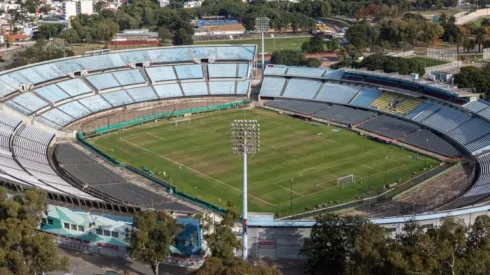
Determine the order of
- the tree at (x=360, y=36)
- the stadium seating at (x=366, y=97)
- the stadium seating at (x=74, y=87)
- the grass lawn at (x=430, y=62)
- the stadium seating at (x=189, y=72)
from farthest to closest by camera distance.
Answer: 1. the tree at (x=360, y=36)
2. the grass lawn at (x=430, y=62)
3. the stadium seating at (x=189, y=72)
4. the stadium seating at (x=74, y=87)
5. the stadium seating at (x=366, y=97)

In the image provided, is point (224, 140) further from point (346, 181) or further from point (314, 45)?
point (314, 45)

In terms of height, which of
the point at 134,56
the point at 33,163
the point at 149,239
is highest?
the point at 134,56

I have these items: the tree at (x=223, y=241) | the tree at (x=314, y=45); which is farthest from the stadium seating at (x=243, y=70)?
the tree at (x=223, y=241)

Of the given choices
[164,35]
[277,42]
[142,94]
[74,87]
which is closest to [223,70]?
[142,94]

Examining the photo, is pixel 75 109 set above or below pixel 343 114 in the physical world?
above

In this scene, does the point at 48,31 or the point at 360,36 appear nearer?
the point at 360,36

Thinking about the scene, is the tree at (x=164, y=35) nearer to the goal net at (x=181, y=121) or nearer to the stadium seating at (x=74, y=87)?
the stadium seating at (x=74, y=87)

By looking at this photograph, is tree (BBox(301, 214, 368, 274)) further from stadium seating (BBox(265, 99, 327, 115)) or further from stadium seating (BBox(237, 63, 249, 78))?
stadium seating (BBox(237, 63, 249, 78))
